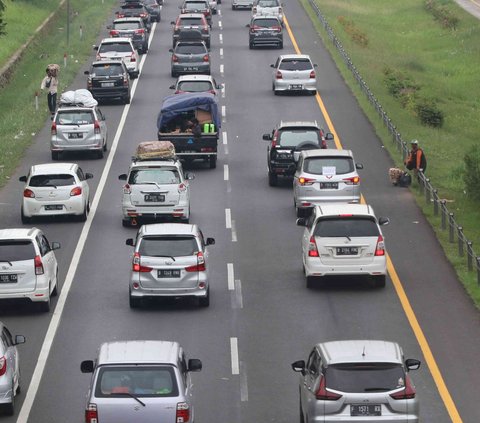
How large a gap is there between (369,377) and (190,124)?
28373 mm

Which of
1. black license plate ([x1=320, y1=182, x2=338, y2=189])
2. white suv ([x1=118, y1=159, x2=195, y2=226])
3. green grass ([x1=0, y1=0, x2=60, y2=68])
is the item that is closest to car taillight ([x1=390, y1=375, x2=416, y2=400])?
white suv ([x1=118, y1=159, x2=195, y2=226])

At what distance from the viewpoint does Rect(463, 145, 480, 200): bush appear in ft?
138

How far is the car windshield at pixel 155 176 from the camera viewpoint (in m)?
38.5

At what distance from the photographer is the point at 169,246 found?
98.0ft

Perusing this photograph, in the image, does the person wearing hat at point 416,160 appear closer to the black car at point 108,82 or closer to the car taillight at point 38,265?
the car taillight at point 38,265

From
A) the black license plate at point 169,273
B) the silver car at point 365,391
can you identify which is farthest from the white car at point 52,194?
the silver car at point 365,391

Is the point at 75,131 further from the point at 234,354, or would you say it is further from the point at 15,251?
the point at 234,354

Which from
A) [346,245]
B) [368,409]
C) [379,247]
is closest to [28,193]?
[346,245]

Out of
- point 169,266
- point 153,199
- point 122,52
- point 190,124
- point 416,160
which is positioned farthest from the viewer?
point 122,52

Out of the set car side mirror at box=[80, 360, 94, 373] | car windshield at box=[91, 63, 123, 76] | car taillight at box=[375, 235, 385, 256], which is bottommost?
car windshield at box=[91, 63, 123, 76]

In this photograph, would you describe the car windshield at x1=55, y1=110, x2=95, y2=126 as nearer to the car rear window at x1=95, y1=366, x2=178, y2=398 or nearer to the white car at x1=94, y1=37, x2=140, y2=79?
the white car at x1=94, y1=37, x2=140, y2=79

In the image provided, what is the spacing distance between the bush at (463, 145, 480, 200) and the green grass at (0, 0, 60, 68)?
107 feet

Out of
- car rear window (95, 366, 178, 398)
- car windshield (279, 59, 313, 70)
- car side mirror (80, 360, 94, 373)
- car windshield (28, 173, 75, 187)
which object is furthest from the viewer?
car windshield (279, 59, 313, 70)

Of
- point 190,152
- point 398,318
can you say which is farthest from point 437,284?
point 190,152
